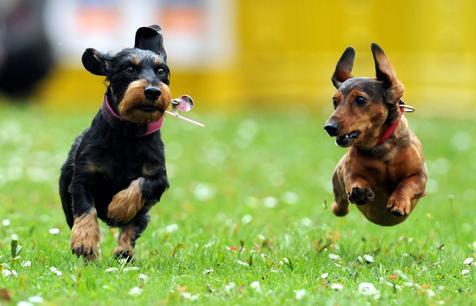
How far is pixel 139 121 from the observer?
657 centimetres

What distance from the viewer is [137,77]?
663cm

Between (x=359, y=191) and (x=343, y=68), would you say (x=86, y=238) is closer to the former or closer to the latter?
(x=359, y=191)

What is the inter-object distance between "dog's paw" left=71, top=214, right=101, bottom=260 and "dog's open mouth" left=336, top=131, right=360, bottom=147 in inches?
57.6

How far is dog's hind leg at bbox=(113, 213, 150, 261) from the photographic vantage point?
6961 mm

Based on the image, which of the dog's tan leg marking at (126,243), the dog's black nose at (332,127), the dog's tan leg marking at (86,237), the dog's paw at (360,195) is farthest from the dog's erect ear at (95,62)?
the dog's paw at (360,195)

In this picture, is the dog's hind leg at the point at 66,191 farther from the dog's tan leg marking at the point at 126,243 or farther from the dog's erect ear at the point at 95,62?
the dog's erect ear at the point at 95,62

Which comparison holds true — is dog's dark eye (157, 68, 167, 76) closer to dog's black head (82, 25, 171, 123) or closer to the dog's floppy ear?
dog's black head (82, 25, 171, 123)

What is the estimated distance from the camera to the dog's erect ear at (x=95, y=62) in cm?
680

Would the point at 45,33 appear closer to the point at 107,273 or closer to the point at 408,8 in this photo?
the point at 408,8

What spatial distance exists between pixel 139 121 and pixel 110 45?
1601 centimetres

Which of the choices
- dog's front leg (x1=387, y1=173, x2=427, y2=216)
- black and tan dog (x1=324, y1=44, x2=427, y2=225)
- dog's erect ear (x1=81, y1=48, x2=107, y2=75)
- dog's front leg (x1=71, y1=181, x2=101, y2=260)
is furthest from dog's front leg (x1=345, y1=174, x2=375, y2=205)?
dog's erect ear (x1=81, y1=48, x2=107, y2=75)

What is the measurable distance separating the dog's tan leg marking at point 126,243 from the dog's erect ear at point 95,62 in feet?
3.17

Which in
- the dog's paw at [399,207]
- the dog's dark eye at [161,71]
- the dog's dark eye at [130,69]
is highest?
the dog's dark eye at [130,69]

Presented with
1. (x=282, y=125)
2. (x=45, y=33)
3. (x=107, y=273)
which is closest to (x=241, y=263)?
(x=107, y=273)
